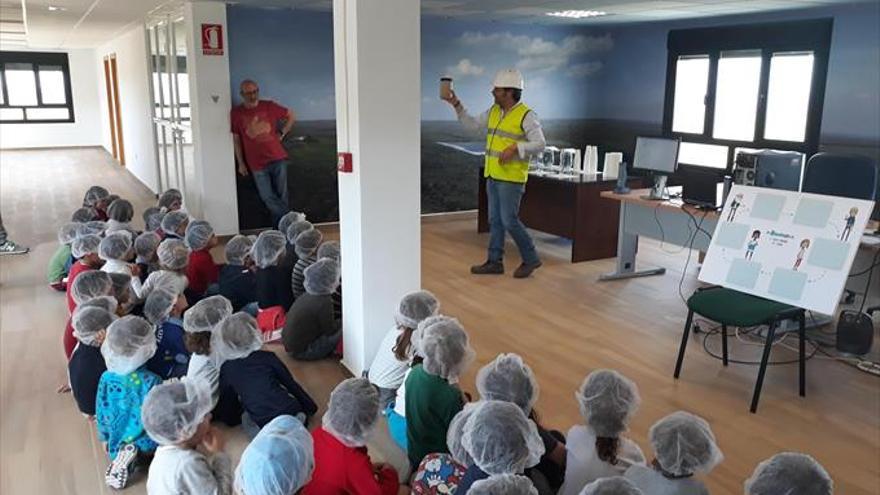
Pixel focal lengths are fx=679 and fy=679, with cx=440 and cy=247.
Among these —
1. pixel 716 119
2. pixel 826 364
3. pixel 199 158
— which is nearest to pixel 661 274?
pixel 826 364

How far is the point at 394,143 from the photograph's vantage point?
131 inches

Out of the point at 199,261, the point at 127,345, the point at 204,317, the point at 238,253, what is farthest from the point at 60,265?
the point at 127,345

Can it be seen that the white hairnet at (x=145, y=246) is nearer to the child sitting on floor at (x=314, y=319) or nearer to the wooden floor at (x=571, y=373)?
the wooden floor at (x=571, y=373)

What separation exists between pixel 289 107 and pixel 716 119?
4.62 metres

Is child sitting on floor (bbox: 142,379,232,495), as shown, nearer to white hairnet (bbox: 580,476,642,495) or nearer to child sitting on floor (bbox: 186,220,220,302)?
white hairnet (bbox: 580,476,642,495)

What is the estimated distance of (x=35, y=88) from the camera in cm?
1520

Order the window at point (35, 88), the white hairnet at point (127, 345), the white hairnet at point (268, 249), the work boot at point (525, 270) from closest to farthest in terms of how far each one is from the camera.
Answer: the white hairnet at point (127, 345) → the white hairnet at point (268, 249) → the work boot at point (525, 270) → the window at point (35, 88)

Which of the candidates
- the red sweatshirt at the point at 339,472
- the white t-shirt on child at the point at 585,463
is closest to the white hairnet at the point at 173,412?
the red sweatshirt at the point at 339,472

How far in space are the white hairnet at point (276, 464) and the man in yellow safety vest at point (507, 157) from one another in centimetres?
373

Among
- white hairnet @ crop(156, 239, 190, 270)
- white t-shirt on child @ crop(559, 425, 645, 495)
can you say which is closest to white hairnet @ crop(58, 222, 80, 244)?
white hairnet @ crop(156, 239, 190, 270)

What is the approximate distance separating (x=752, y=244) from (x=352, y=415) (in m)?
2.51

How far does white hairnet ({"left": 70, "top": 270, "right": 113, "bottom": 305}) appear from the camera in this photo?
321 centimetres

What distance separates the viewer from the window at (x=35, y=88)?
49.0 ft

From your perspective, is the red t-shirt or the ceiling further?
the red t-shirt
